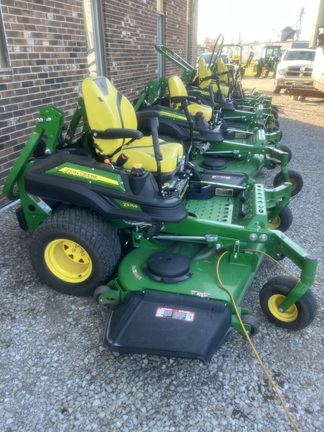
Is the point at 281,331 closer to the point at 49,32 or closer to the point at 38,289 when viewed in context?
the point at 38,289

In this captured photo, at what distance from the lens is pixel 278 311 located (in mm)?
2266

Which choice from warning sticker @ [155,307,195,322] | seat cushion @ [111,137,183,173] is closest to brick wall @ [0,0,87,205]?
seat cushion @ [111,137,183,173]

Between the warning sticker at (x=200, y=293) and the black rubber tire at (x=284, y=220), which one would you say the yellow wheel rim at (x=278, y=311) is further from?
the black rubber tire at (x=284, y=220)

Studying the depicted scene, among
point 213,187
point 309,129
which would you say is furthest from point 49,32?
point 309,129

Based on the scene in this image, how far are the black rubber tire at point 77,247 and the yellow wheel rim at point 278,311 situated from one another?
1.05 metres

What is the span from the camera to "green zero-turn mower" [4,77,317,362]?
2012mm

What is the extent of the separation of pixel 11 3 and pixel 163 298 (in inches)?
132

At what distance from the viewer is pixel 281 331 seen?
2.26m

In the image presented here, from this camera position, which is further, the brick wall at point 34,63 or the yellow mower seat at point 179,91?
the yellow mower seat at point 179,91

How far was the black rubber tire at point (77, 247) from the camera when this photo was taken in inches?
92.9

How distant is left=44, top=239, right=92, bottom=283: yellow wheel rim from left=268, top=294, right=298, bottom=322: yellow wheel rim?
120 centimetres

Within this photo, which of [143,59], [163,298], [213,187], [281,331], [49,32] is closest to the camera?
[163,298]

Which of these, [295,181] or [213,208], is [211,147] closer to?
[295,181]

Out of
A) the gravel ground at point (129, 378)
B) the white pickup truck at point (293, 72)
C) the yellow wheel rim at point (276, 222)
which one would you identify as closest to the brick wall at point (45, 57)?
the gravel ground at point (129, 378)
